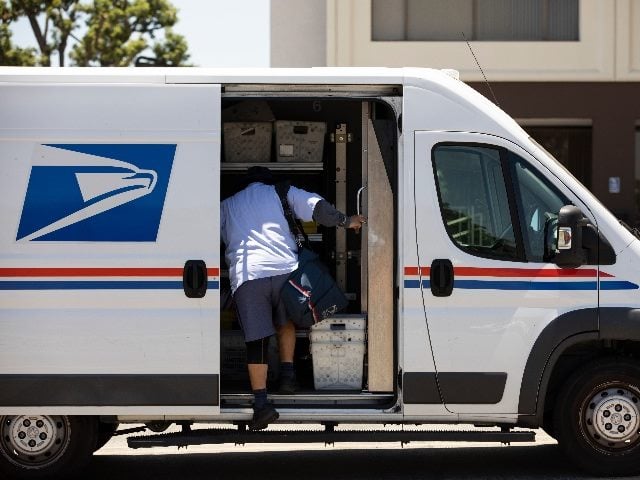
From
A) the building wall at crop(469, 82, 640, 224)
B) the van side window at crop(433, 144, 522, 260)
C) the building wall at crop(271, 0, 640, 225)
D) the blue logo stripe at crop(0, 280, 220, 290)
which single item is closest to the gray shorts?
the blue logo stripe at crop(0, 280, 220, 290)

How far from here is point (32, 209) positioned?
7.58 meters

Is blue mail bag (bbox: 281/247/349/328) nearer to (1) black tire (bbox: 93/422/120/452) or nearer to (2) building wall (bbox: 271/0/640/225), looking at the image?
(1) black tire (bbox: 93/422/120/452)

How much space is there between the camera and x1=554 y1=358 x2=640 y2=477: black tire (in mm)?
7738

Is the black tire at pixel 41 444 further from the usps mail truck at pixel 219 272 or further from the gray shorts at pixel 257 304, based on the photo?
the gray shorts at pixel 257 304

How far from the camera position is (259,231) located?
7941 millimetres

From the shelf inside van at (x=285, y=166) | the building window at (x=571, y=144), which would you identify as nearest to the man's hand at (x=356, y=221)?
the shelf inside van at (x=285, y=166)

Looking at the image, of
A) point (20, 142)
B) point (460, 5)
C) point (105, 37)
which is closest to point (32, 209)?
point (20, 142)

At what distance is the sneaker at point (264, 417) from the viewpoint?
7648 mm

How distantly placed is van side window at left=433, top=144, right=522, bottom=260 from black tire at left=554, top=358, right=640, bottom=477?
881 mm

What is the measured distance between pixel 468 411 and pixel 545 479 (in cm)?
71

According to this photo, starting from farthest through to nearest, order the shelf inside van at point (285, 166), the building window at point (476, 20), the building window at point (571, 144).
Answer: the building window at point (571, 144) < the building window at point (476, 20) < the shelf inside van at point (285, 166)

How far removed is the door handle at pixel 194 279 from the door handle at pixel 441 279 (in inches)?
52.9

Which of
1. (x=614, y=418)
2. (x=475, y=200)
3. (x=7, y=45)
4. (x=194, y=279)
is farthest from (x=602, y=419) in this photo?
(x=7, y=45)

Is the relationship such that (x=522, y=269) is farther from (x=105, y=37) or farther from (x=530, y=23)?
(x=105, y=37)
